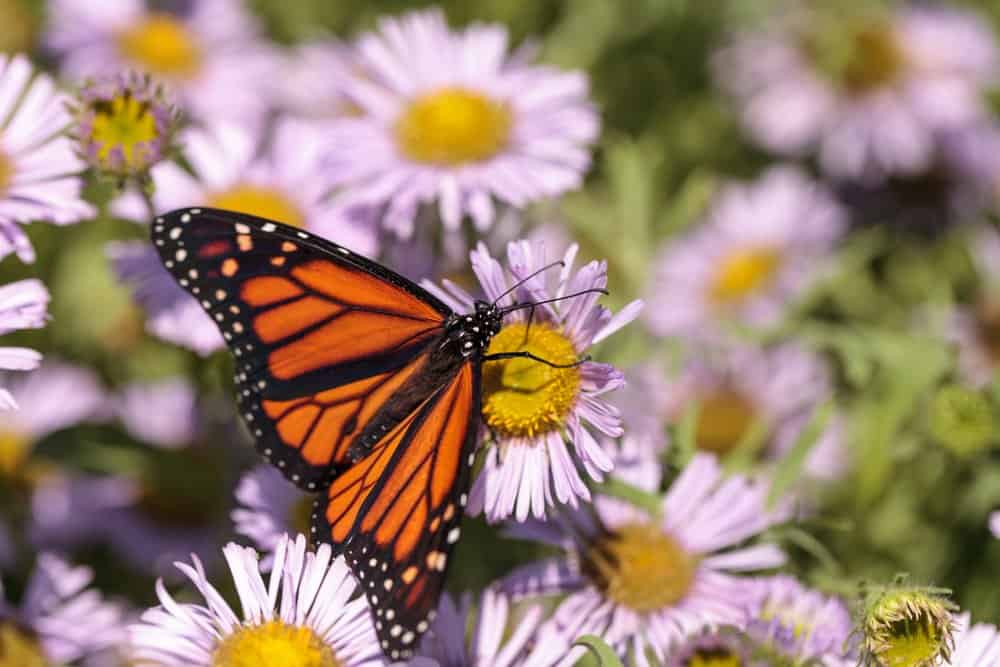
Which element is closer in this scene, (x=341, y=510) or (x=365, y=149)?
(x=341, y=510)

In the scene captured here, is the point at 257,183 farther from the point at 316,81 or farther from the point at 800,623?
the point at 800,623

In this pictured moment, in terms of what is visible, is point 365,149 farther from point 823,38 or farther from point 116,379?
point 823,38

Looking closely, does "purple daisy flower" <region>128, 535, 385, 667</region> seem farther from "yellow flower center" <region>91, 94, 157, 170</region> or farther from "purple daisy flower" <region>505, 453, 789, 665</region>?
"yellow flower center" <region>91, 94, 157, 170</region>

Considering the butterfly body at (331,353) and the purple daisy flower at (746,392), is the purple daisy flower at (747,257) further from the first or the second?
the butterfly body at (331,353)

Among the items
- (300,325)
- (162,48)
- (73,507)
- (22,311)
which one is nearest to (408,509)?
(300,325)

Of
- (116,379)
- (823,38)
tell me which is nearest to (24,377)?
(116,379)

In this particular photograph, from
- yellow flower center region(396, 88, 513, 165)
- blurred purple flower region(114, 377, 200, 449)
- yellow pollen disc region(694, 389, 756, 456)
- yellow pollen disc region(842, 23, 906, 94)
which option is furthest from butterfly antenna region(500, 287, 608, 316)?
yellow pollen disc region(842, 23, 906, 94)
